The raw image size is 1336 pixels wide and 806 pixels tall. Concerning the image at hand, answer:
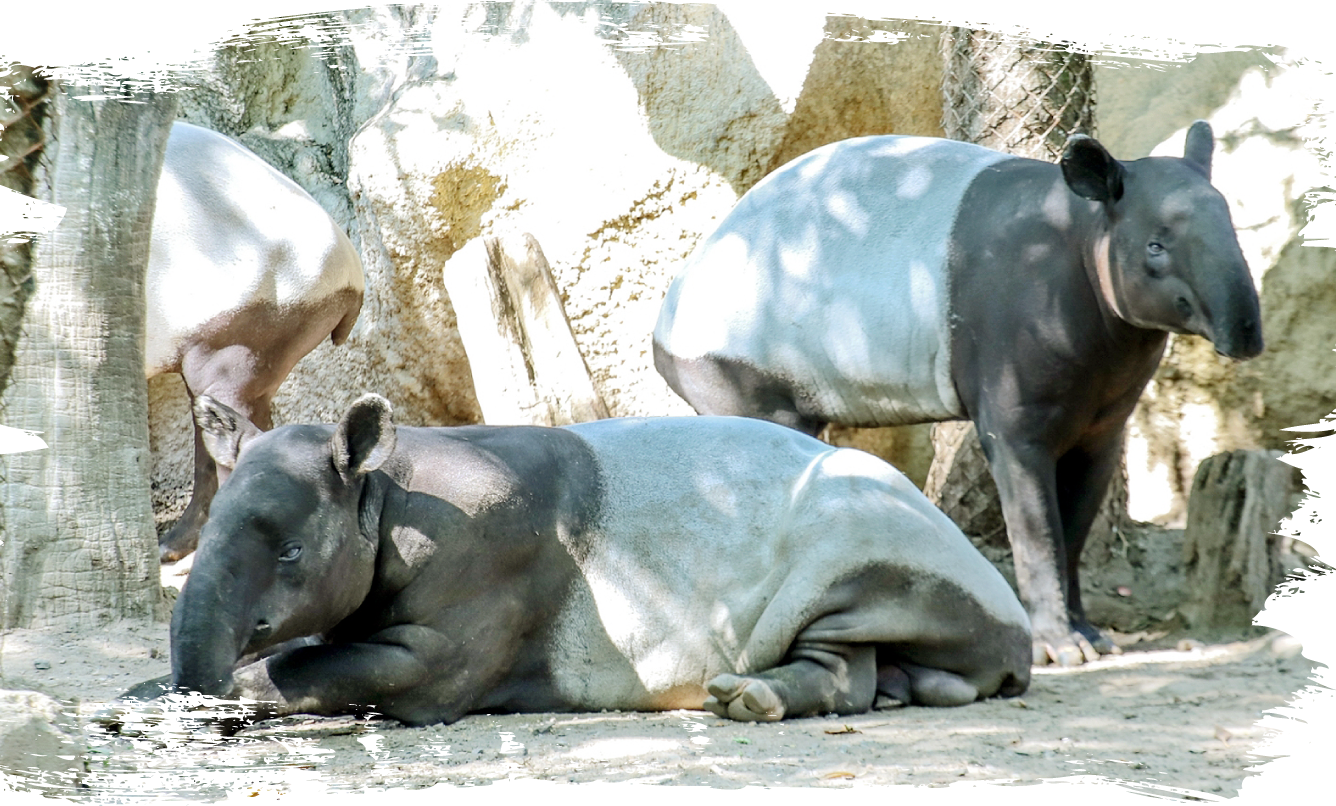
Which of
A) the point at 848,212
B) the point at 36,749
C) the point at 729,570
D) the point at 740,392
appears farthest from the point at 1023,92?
the point at 36,749

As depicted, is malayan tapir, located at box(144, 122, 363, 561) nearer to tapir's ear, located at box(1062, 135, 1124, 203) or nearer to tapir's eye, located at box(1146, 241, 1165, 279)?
tapir's ear, located at box(1062, 135, 1124, 203)

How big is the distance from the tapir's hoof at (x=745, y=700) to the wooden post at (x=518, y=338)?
2212 mm

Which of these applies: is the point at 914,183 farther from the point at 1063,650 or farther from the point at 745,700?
the point at 745,700

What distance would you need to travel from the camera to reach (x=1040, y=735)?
367cm

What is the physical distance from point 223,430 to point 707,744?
1.69 m

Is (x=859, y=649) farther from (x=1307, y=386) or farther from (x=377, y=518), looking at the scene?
(x=1307, y=386)

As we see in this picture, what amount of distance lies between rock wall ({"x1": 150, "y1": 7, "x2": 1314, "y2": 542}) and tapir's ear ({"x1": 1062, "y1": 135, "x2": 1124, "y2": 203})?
2.63 metres

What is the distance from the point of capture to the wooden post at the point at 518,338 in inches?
236

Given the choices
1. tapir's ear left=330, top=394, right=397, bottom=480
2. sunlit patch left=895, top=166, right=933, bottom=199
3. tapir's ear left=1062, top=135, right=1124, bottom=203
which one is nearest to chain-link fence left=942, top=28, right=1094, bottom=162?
sunlit patch left=895, top=166, right=933, bottom=199

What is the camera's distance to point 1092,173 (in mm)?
4930

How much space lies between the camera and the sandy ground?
10.3 ft

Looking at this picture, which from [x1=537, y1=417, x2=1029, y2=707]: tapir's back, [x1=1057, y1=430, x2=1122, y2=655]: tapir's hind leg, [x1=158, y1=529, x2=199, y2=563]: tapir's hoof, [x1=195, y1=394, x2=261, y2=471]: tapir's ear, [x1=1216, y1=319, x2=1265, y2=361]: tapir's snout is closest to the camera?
[x1=195, y1=394, x2=261, y2=471]: tapir's ear

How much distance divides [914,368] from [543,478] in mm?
2120

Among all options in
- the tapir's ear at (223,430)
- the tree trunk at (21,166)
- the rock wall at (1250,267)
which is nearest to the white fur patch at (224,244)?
the tree trunk at (21,166)
